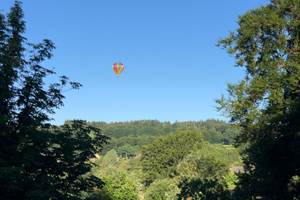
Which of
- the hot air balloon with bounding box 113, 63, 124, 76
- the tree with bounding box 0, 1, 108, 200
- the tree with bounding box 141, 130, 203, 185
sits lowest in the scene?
the tree with bounding box 0, 1, 108, 200

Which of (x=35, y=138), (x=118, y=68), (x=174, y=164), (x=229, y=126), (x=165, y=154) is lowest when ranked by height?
(x=35, y=138)

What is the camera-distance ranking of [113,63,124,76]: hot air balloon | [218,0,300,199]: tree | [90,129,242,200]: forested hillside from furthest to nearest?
[90,129,242,200]: forested hillside < [113,63,124,76]: hot air balloon < [218,0,300,199]: tree

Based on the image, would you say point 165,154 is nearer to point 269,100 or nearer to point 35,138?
point 269,100

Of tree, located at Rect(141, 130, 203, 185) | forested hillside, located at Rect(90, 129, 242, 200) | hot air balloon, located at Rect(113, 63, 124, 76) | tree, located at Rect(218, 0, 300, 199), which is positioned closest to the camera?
tree, located at Rect(218, 0, 300, 199)

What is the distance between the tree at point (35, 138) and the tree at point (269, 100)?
36.3 ft

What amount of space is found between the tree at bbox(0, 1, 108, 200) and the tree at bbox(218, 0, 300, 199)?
1108cm

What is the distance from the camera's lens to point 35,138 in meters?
12.6

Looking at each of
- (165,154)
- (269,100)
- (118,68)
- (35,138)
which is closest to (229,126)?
(269,100)

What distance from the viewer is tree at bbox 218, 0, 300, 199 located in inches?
979

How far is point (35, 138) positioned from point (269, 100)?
21828mm

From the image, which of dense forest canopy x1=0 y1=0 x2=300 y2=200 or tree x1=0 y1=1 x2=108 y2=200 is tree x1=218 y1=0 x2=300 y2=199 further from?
tree x1=0 y1=1 x2=108 y2=200

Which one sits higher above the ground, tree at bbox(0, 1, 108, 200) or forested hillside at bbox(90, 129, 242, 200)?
forested hillside at bbox(90, 129, 242, 200)

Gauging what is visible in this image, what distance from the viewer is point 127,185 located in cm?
6388

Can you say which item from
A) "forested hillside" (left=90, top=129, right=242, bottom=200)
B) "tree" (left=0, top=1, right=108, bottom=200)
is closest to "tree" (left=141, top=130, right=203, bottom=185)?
"forested hillside" (left=90, top=129, right=242, bottom=200)
